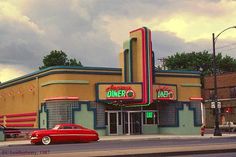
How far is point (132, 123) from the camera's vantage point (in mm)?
47469

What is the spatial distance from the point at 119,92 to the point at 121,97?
498mm

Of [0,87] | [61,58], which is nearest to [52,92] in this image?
[0,87]

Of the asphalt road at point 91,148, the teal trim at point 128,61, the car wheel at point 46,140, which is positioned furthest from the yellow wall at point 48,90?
the asphalt road at point 91,148

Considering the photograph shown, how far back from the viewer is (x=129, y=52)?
153 ft

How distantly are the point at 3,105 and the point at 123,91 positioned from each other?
20033 mm

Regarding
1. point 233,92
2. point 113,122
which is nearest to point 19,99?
point 113,122

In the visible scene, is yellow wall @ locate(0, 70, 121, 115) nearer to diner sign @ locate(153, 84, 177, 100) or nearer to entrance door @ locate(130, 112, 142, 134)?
diner sign @ locate(153, 84, 177, 100)

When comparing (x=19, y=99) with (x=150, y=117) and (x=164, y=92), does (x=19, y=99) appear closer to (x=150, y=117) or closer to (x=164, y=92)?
(x=150, y=117)

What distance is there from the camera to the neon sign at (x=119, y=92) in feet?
146

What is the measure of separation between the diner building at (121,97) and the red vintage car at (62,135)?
806 cm

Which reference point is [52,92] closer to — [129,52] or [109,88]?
[109,88]

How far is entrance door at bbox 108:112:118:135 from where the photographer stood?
4600 cm

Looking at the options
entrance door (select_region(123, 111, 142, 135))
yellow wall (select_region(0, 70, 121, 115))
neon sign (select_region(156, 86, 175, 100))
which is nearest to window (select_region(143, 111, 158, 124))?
entrance door (select_region(123, 111, 142, 135))

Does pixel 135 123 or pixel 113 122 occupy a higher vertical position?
pixel 113 122
